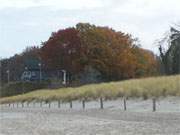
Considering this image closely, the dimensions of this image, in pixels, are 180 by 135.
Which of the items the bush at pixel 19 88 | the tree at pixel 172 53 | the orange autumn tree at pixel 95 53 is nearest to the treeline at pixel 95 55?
the orange autumn tree at pixel 95 53

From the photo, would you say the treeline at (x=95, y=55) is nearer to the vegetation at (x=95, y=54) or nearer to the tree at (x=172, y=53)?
the vegetation at (x=95, y=54)

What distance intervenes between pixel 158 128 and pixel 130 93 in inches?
566

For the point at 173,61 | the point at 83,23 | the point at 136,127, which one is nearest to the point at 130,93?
the point at 136,127

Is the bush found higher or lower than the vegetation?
lower

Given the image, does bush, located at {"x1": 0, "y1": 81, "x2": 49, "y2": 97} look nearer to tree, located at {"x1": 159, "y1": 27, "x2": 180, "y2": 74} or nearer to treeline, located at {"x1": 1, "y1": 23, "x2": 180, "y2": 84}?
treeline, located at {"x1": 1, "y1": 23, "x2": 180, "y2": 84}

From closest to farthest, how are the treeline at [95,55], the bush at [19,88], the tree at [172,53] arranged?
1. the tree at [172,53]
2. the treeline at [95,55]
3. the bush at [19,88]

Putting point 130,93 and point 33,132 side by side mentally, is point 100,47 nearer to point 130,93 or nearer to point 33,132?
point 130,93

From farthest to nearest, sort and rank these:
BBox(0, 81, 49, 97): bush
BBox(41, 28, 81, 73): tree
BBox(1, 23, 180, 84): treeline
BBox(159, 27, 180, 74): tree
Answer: BBox(0, 81, 49, 97): bush < BBox(41, 28, 81, 73): tree < BBox(1, 23, 180, 84): treeline < BBox(159, 27, 180, 74): tree

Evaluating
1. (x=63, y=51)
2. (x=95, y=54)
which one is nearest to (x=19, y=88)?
(x=63, y=51)

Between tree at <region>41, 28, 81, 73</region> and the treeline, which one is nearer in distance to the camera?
the treeline

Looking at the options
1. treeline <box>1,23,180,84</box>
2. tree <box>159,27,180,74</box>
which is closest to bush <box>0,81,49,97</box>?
treeline <box>1,23,180,84</box>

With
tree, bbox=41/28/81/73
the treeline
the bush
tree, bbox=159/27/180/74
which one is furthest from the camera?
the bush

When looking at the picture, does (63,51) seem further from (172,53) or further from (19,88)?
(172,53)

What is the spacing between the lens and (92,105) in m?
34.2
